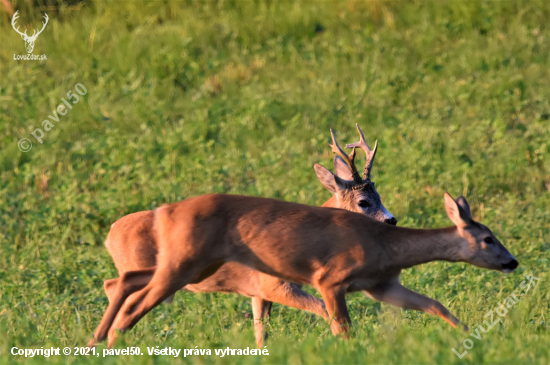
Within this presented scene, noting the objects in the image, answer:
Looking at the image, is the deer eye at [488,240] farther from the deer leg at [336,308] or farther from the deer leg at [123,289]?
the deer leg at [123,289]

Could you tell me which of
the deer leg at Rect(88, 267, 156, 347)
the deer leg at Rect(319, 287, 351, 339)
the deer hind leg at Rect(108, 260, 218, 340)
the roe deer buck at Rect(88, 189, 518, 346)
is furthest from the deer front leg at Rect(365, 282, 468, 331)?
the deer leg at Rect(88, 267, 156, 347)

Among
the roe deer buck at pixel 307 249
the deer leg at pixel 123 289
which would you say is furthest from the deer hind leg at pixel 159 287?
the deer leg at pixel 123 289

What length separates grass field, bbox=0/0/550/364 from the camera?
6277 millimetres

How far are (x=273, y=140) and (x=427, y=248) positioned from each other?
648 centimetres

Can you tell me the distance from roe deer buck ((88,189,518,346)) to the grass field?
10.9 inches

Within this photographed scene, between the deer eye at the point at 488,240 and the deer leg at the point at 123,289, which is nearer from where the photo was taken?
the deer eye at the point at 488,240

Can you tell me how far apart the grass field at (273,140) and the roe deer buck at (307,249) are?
28 centimetres

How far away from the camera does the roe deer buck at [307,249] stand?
5508mm

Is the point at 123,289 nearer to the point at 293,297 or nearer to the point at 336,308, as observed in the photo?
the point at 293,297

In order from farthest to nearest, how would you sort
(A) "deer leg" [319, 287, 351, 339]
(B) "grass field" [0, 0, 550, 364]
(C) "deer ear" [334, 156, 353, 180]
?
(C) "deer ear" [334, 156, 353, 180]
(B) "grass field" [0, 0, 550, 364]
(A) "deer leg" [319, 287, 351, 339]

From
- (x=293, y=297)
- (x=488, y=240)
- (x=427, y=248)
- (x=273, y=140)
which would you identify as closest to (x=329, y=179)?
(x=293, y=297)

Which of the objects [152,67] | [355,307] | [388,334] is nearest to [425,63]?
[152,67]

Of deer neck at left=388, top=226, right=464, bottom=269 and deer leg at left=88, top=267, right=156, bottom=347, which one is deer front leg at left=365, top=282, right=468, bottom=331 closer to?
deer neck at left=388, top=226, right=464, bottom=269

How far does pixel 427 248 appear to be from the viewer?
569 cm
